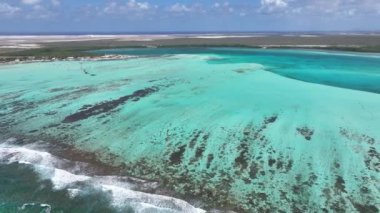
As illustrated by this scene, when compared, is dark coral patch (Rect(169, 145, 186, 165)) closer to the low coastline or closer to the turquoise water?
the turquoise water

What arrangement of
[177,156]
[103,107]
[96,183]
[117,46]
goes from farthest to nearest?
[117,46] < [103,107] < [177,156] < [96,183]

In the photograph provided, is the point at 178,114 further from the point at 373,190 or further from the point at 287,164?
the point at 373,190

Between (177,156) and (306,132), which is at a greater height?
(306,132)

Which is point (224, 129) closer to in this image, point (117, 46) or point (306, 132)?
point (306, 132)

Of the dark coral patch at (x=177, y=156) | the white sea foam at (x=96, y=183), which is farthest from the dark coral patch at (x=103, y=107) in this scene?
the dark coral patch at (x=177, y=156)

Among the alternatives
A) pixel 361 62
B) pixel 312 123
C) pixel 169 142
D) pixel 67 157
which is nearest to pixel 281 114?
pixel 312 123

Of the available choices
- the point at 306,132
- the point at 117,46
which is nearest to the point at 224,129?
the point at 306,132

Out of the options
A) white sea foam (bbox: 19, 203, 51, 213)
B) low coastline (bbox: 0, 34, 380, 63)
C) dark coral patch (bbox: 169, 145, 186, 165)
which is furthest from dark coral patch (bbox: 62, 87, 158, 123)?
low coastline (bbox: 0, 34, 380, 63)
